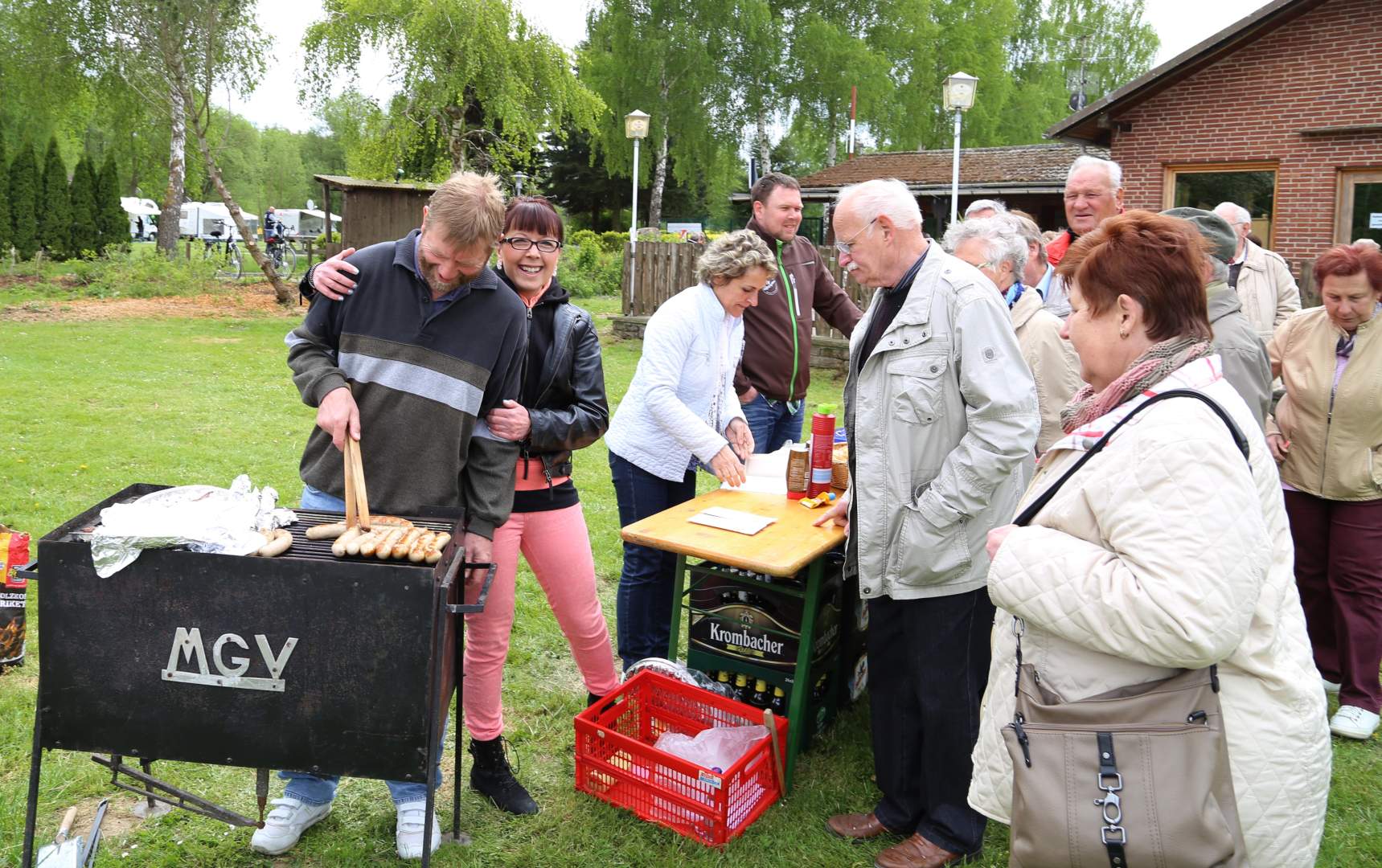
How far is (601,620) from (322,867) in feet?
3.87

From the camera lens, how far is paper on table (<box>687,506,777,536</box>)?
3.46 m

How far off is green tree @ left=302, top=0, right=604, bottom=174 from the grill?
20.8m

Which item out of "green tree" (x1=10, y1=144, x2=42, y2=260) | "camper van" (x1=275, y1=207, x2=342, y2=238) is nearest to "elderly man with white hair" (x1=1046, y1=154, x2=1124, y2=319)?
"green tree" (x1=10, y1=144, x2=42, y2=260)

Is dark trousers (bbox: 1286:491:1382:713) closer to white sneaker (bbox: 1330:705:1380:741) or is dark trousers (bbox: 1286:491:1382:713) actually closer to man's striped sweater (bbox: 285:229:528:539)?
white sneaker (bbox: 1330:705:1380:741)

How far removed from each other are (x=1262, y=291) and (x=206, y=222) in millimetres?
50469

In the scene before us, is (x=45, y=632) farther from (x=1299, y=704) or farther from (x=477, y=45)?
(x=477, y=45)

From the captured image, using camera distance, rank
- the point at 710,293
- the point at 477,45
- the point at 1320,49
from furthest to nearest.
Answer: the point at 477,45 < the point at 1320,49 < the point at 710,293

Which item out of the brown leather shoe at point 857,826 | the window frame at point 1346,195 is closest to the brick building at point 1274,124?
the window frame at point 1346,195

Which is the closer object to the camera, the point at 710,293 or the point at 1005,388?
the point at 1005,388

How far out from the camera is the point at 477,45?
21.3 metres

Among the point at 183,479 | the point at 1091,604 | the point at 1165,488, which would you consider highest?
the point at 1165,488

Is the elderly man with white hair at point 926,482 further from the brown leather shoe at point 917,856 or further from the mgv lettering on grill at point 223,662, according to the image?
the mgv lettering on grill at point 223,662

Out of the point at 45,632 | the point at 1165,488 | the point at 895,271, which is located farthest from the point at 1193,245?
the point at 45,632

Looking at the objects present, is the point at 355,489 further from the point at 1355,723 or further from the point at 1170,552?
the point at 1355,723
